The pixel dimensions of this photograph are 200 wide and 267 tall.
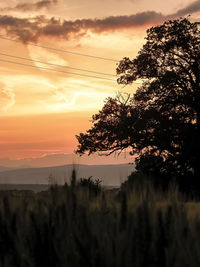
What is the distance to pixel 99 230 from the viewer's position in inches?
221

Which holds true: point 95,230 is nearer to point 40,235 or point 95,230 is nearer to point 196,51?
point 40,235

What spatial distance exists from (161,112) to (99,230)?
27865 millimetres

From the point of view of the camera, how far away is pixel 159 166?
1271 inches

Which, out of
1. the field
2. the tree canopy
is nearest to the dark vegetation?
the field

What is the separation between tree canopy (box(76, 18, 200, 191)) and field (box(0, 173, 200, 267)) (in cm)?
2483

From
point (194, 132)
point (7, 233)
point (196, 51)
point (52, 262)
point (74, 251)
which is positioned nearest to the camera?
point (74, 251)

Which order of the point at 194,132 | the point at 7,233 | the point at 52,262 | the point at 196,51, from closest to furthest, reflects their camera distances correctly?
the point at 52,262 < the point at 7,233 < the point at 194,132 < the point at 196,51

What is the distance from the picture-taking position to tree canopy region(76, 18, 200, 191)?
32122mm

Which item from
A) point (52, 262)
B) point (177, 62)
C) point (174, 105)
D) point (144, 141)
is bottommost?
point (52, 262)

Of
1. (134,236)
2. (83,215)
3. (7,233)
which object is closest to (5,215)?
(7,233)

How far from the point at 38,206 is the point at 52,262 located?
876 millimetres

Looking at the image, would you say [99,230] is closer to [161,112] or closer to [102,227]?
[102,227]

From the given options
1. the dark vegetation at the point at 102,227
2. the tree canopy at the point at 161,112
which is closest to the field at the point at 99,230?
the dark vegetation at the point at 102,227

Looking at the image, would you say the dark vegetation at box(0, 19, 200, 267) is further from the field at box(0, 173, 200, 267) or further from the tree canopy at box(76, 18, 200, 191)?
the tree canopy at box(76, 18, 200, 191)
